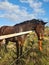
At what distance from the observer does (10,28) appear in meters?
11.0

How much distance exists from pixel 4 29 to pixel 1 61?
3.26 m

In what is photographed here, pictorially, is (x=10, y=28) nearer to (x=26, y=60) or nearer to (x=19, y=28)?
(x=19, y=28)

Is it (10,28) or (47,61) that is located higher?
(10,28)

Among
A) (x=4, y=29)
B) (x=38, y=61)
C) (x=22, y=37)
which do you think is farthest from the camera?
(x=4, y=29)

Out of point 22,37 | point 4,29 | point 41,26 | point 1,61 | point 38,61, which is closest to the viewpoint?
point 38,61

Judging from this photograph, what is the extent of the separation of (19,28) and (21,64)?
3.02m

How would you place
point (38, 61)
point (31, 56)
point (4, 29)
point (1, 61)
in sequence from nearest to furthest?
point (38, 61) → point (31, 56) → point (1, 61) → point (4, 29)

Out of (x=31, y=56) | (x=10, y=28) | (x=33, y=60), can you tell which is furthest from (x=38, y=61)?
(x=10, y=28)

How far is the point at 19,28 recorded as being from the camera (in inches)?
401

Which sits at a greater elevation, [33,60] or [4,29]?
[4,29]

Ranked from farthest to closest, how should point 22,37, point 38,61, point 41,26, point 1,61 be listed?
1. point 41,26
2. point 22,37
3. point 1,61
4. point 38,61

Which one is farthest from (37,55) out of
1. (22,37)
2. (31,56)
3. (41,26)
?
(41,26)

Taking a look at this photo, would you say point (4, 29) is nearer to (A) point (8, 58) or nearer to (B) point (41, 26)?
(B) point (41, 26)

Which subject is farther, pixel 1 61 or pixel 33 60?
pixel 1 61
